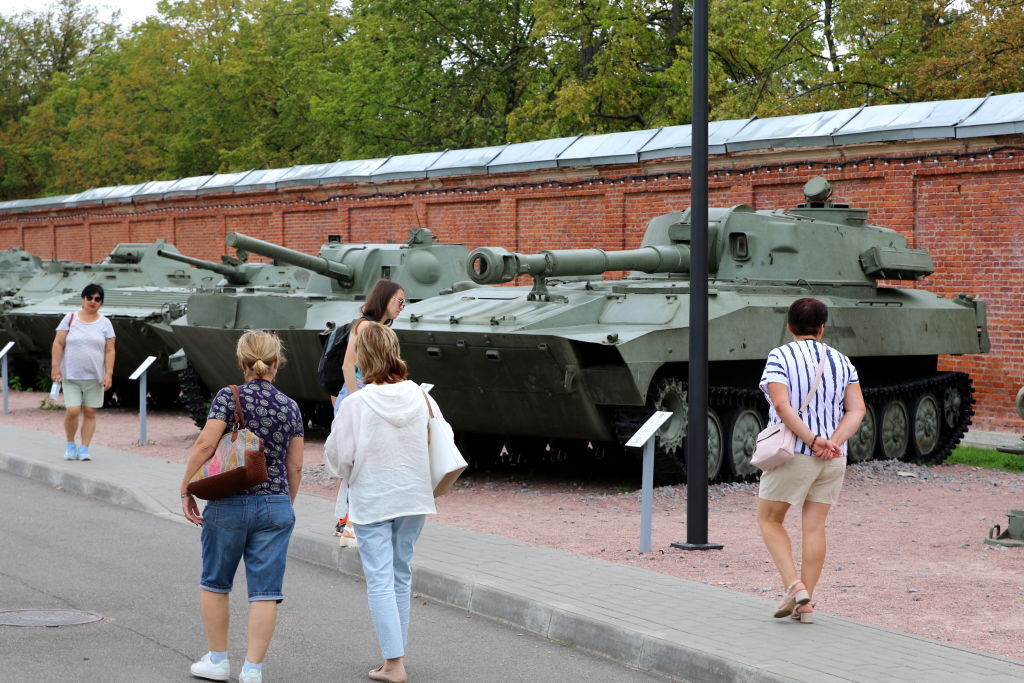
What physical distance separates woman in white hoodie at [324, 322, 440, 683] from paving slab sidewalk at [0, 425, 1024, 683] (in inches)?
47.1

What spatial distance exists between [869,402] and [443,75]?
75.9ft

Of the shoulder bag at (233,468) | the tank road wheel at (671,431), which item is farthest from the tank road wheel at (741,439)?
the shoulder bag at (233,468)

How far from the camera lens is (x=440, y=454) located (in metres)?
6.09

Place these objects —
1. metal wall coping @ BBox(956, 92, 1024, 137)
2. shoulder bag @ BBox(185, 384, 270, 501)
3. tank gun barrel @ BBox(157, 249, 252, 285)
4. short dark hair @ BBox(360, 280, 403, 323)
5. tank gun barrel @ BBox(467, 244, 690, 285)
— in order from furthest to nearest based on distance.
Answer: tank gun barrel @ BBox(157, 249, 252, 285) < metal wall coping @ BBox(956, 92, 1024, 137) < tank gun barrel @ BBox(467, 244, 690, 285) < short dark hair @ BBox(360, 280, 403, 323) < shoulder bag @ BBox(185, 384, 270, 501)

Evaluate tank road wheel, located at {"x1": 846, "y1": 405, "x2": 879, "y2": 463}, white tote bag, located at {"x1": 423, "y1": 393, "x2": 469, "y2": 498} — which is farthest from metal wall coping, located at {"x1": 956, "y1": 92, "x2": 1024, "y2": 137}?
white tote bag, located at {"x1": 423, "y1": 393, "x2": 469, "y2": 498}

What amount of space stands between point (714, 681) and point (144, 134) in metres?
43.0

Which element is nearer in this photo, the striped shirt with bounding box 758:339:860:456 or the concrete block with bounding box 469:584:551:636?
the striped shirt with bounding box 758:339:860:456

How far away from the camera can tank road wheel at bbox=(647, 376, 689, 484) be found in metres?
11.9

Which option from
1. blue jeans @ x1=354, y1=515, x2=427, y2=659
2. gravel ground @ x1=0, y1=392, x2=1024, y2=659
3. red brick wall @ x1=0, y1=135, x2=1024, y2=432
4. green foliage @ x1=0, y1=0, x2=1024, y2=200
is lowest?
gravel ground @ x1=0, y1=392, x2=1024, y2=659

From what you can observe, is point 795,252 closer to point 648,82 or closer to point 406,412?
point 406,412

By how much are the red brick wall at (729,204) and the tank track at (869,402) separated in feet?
3.98

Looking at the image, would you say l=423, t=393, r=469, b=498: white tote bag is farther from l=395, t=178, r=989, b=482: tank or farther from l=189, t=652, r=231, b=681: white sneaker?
l=395, t=178, r=989, b=482: tank

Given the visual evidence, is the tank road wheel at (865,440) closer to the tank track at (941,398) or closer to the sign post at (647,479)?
the tank track at (941,398)

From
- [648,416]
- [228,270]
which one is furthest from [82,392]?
[648,416]
